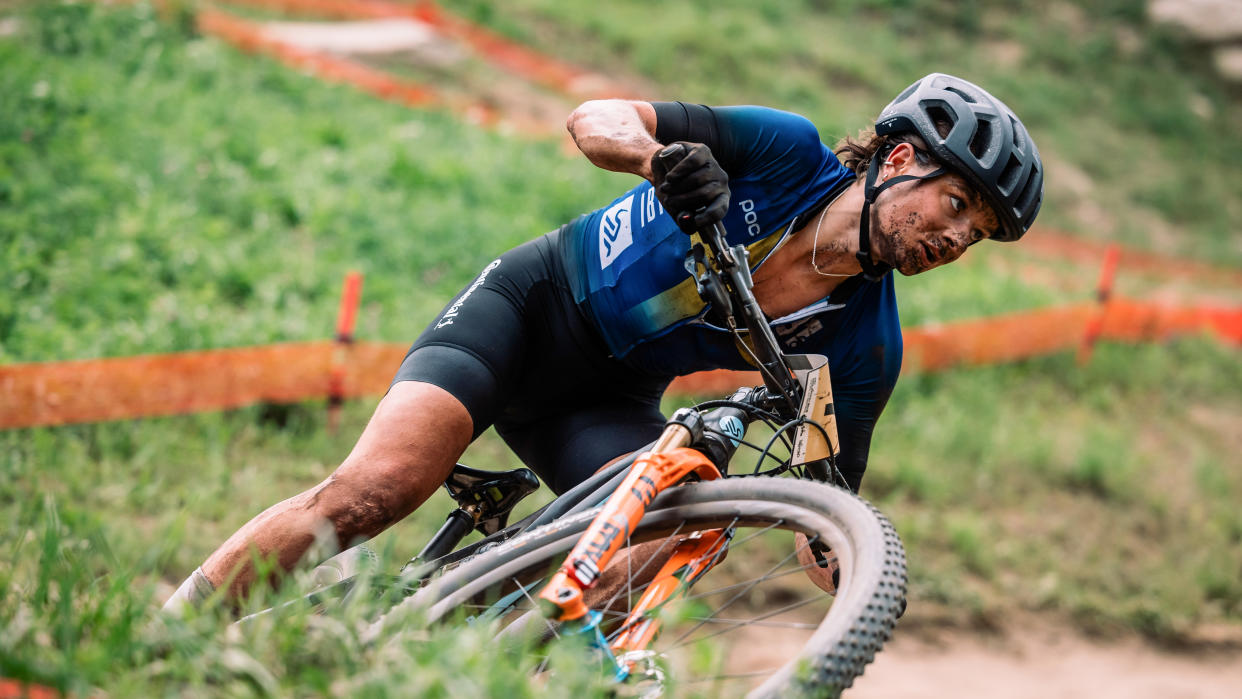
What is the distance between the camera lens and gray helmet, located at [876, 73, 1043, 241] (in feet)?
9.71

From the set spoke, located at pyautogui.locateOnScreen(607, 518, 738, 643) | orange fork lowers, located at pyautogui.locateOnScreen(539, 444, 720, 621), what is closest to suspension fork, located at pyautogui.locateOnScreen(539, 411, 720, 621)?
orange fork lowers, located at pyautogui.locateOnScreen(539, 444, 720, 621)

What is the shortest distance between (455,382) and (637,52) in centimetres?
1543

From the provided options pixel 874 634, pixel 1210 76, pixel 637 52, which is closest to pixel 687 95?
pixel 637 52

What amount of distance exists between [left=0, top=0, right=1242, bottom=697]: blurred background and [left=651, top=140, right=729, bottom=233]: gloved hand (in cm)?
107

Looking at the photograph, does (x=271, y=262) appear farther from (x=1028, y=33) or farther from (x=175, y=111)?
(x=1028, y=33)

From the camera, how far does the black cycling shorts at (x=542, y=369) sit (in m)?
3.07

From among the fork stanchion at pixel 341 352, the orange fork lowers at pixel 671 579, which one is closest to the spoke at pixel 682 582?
the orange fork lowers at pixel 671 579

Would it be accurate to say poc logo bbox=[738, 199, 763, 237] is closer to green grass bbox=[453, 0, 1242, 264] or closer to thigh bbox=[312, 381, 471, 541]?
thigh bbox=[312, 381, 471, 541]

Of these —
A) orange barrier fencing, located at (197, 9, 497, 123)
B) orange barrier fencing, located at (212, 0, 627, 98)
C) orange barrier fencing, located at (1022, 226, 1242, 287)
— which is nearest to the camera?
orange barrier fencing, located at (197, 9, 497, 123)

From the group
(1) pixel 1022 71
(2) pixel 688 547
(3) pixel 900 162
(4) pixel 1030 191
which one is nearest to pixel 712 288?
(2) pixel 688 547

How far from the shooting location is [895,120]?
3127 millimetres

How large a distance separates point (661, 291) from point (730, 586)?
95 centimetres

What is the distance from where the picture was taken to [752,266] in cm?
312

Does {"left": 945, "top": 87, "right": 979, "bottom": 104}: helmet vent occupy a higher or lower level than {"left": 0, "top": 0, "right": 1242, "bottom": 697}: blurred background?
higher
